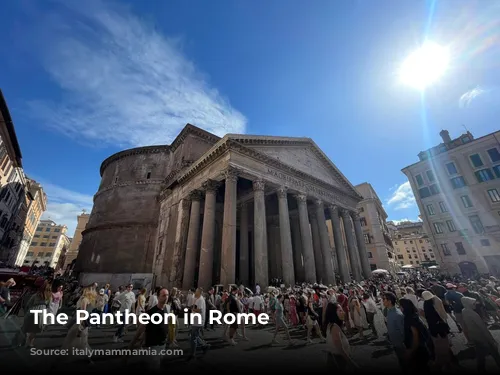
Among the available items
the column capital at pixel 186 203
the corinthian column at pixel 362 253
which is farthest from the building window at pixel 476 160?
the column capital at pixel 186 203

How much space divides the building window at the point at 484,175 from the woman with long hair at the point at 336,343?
31.4 meters

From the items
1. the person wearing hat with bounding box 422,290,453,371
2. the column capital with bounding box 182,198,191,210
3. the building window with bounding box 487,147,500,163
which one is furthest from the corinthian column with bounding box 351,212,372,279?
the person wearing hat with bounding box 422,290,453,371

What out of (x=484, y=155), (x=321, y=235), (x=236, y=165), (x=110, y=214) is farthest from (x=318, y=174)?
(x=110, y=214)

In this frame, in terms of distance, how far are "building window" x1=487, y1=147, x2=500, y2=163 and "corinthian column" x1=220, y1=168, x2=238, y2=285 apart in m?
29.4

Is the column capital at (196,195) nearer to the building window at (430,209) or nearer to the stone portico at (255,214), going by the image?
the stone portico at (255,214)

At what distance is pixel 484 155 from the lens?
24.7 meters

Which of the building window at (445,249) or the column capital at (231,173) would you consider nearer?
the column capital at (231,173)

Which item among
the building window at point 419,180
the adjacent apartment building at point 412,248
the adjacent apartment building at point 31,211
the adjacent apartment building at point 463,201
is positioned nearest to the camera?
the adjacent apartment building at point 463,201

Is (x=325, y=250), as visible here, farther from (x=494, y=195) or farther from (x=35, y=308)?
(x=494, y=195)

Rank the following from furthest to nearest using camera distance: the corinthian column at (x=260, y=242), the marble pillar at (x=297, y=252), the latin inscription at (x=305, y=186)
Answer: the marble pillar at (x=297, y=252) < the latin inscription at (x=305, y=186) < the corinthian column at (x=260, y=242)

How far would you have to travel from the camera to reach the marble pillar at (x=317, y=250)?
17600 millimetres

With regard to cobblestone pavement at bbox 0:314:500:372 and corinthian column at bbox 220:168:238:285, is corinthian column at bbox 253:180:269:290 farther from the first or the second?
cobblestone pavement at bbox 0:314:500:372

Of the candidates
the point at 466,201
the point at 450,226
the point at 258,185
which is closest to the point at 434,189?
the point at 466,201

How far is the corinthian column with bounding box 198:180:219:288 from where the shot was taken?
1263cm
